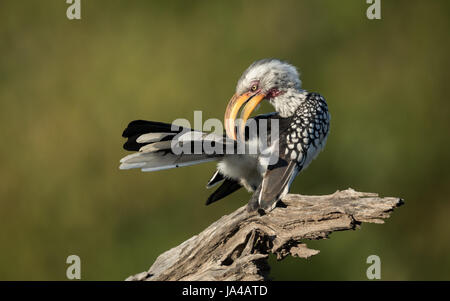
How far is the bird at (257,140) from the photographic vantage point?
11.1 feet

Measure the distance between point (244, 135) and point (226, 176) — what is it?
0.35m

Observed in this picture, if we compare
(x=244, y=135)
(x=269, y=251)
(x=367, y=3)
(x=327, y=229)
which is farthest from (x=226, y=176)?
(x=367, y=3)

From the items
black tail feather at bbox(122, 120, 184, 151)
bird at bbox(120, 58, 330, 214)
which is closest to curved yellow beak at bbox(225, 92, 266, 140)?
bird at bbox(120, 58, 330, 214)

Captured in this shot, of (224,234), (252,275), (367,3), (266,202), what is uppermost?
(367,3)

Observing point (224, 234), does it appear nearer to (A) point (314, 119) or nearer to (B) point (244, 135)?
(B) point (244, 135)

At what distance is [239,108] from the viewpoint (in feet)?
13.1

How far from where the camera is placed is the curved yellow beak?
3.78 metres

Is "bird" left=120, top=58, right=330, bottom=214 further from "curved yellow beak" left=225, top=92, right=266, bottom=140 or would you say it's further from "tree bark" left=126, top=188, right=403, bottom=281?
"tree bark" left=126, top=188, right=403, bottom=281

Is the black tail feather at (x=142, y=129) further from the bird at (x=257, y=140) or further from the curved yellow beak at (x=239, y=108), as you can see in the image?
the curved yellow beak at (x=239, y=108)

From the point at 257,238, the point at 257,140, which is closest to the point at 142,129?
the point at 257,140

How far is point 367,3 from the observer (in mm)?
7500

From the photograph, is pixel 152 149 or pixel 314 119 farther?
pixel 314 119

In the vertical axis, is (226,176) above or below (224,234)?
above

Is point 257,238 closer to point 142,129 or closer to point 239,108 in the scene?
point 239,108
